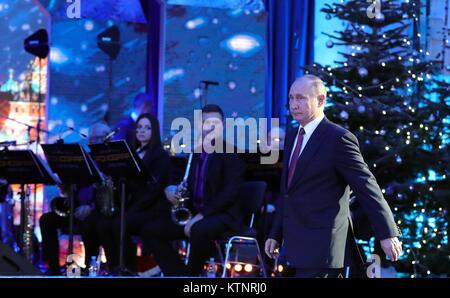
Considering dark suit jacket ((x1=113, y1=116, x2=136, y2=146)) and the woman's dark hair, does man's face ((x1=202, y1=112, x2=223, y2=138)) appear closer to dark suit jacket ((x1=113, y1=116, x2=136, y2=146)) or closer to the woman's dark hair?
the woman's dark hair

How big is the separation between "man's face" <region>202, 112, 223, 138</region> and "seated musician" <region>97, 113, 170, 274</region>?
0.55 metres

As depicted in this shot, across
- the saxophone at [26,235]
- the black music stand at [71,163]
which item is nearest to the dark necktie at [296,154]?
the black music stand at [71,163]

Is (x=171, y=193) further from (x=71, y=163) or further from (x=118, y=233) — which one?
(x=71, y=163)

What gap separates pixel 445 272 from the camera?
22.5 feet

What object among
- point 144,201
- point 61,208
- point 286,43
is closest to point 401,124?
point 144,201

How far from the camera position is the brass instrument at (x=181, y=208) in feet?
20.7

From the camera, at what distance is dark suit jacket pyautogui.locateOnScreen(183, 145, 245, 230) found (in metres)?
6.07

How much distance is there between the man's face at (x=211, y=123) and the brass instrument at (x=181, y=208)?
0.44 meters

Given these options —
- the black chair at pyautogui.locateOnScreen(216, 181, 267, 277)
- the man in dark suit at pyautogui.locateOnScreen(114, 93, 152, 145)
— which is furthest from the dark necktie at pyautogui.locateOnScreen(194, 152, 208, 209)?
the man in dark suit at pyautogui.locateOnScreen(114, 93, 152, 145)

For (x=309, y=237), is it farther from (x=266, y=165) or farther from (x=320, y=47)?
(x=320, y=47)

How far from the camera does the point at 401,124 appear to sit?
→ 7.13 metres

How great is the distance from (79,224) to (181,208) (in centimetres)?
114
